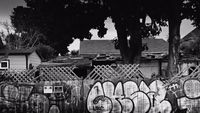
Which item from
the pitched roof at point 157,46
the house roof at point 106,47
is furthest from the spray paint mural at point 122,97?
the house roof at point 106,47

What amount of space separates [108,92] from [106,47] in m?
34.6

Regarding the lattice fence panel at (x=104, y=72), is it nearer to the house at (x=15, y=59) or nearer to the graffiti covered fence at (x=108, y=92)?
the graffiti covered fence at (x=108, y=92)

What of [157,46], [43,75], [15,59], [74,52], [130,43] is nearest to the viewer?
[43,75]

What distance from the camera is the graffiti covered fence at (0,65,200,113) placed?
7270 mm

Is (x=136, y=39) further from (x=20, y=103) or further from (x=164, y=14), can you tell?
(x=20, y=103)

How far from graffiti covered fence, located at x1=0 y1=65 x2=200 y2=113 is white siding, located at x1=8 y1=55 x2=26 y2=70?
53.3ft

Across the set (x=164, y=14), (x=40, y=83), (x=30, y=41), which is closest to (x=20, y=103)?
(x=40, y=83)

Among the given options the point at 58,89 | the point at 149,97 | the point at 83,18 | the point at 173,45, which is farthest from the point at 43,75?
the point at 83,18

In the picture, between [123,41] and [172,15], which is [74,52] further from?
[172,15]

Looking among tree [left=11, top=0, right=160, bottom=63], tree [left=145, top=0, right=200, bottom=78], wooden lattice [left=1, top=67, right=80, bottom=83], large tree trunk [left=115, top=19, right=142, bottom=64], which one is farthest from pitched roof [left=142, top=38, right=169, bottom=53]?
wooden lattice [left=1, top=67, right=80, bottom=83]

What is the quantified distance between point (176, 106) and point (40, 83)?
4500mm

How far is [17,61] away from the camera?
75.9 ft

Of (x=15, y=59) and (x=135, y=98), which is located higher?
(x=15, y=59)

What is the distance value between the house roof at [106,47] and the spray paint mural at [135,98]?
32.8 meters
